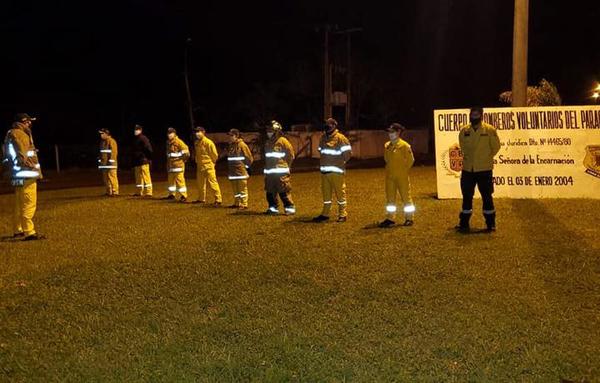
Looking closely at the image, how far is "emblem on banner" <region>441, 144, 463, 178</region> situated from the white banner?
0.05 metres

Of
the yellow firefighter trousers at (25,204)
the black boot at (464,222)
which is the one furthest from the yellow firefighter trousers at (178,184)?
the black boot at (464,222)

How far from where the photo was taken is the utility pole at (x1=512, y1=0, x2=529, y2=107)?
1426cm

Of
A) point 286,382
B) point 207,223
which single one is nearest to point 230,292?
point 286,382

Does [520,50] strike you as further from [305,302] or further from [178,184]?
[305,302]

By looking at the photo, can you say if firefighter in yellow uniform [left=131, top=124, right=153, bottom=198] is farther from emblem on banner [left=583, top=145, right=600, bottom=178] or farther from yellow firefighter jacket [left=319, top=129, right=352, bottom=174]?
emblem on banner [left=583, top=145, right=600, bottom=178]

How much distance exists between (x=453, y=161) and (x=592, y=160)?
3002mm

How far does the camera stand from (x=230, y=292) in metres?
7.15

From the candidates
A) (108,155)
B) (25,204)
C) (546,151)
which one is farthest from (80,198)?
(546,151)

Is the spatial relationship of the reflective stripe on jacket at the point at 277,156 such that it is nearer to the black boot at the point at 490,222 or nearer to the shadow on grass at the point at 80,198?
the black boot at the point at 490,222

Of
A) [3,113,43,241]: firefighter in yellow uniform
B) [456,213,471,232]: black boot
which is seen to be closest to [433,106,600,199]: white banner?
[456,213,471,232]: black boot

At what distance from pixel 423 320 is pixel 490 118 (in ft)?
31.6

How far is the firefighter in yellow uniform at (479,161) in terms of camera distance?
10.2m

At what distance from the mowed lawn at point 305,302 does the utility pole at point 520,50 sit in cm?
403

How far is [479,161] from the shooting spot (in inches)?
402
